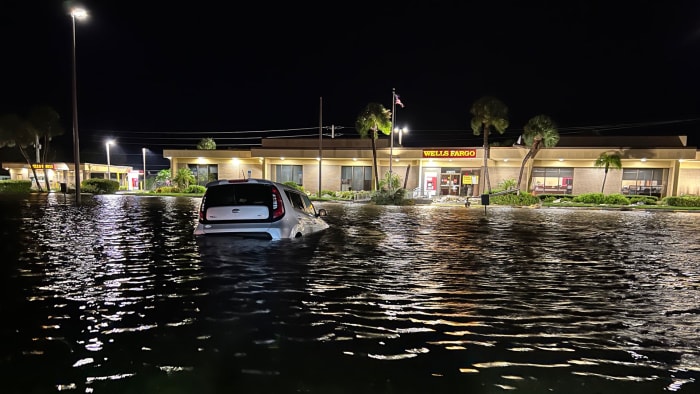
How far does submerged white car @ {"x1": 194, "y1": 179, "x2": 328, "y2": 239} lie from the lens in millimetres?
9445

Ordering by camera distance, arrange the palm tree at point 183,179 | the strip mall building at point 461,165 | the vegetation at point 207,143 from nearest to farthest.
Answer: the strip mall building at point 461,165 < the palm tree at point 183,179 < the vegetation at point 207,143

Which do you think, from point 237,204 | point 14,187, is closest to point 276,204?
point 237,204

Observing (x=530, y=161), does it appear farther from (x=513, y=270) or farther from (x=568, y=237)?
(x=513, y=270)

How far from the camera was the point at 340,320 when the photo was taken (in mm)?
5270

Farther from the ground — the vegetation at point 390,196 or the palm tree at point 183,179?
the palm tree at point 183,179

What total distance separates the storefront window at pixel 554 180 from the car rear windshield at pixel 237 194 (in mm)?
37419

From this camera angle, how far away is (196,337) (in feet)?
15.1

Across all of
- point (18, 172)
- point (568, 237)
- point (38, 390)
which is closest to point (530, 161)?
point (568, 237)

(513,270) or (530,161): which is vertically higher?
(530,161)

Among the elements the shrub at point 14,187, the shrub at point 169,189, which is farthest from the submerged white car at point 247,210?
the shrub at point 14,187

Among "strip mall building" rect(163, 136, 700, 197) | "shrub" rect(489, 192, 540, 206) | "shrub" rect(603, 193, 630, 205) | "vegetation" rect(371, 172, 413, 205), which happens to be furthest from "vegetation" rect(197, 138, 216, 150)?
"shrub" rect(603, 193, 630, 205)

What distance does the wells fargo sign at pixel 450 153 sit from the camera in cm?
3903

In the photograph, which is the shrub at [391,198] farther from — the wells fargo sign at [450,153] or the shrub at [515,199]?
the wells fargo sign at [450,153]

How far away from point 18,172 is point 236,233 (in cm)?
6958
